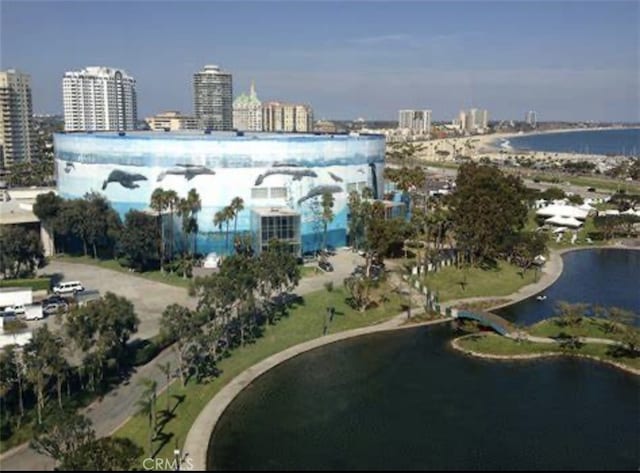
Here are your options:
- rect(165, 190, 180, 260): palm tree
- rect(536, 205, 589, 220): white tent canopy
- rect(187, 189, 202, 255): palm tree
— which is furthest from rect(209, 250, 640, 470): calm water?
rect(536, 205, 589, 220): white tent canopy

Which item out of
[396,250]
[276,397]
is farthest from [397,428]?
[396,250]

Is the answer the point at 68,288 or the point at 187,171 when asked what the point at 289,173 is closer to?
the point at 187,171

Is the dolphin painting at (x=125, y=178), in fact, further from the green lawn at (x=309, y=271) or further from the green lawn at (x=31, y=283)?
the green lawn at (x=309, y=271)

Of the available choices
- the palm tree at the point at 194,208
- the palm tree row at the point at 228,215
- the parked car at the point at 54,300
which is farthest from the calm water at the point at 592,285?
the parked car at the point at 54,300

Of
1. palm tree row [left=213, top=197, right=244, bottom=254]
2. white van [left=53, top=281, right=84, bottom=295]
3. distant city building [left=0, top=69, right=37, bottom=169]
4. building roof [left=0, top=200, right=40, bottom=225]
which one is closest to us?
white van [left=53, top=281, right=84, bottom=295]

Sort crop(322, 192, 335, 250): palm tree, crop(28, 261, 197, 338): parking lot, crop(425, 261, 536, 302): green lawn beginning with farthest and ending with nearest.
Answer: crop(322, 192, 335, 250): palm tree < crop(425, 261, 536, 302): green lawn < crop(28, 261, 197, 338): parking lot

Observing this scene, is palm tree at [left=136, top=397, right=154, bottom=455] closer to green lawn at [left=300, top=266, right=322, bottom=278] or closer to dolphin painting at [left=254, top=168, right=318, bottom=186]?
green lawn at [left=300, top=266, right=322, bottom=278]

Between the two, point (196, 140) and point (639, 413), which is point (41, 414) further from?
point (196, 140)
